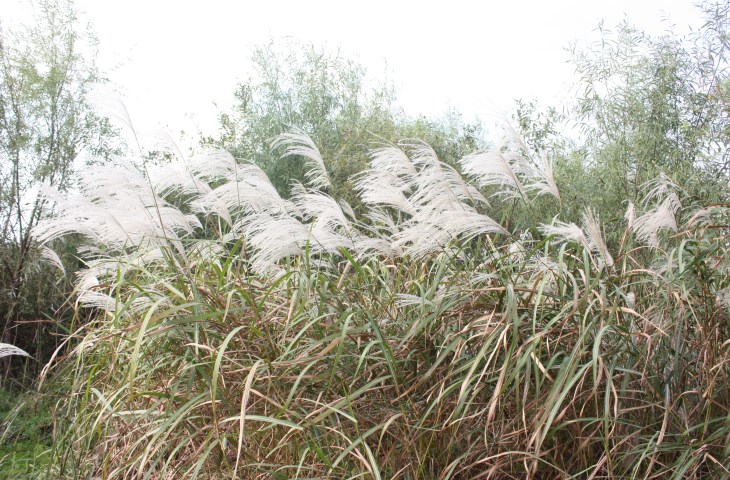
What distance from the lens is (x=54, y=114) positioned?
7523mm

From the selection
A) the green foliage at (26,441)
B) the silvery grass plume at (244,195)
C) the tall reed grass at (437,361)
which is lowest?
the green foliage at (26,441)

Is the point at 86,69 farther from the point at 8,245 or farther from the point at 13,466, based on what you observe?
the point at 13,466

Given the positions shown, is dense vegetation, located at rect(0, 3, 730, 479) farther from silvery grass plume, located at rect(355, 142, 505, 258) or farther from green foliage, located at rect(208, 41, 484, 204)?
green foliage, located at rect(208, 41, 484, 204)

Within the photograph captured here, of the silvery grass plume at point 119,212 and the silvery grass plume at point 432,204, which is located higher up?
the silvery grass plume at point 119,212

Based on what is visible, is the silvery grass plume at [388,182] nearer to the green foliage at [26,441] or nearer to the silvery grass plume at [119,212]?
the silvery grass plume at [119,212]

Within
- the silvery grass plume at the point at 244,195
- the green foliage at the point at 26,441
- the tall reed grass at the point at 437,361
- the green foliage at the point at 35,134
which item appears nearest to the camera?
the tall reed grass at the point at 437,361

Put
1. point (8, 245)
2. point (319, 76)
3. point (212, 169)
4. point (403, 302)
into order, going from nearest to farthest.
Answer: point (403, 302) → point (212, 169) → point (8, 245) → point (319, 76)

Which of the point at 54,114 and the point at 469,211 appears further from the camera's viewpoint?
the point at 54,114

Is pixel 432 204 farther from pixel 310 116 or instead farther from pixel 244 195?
pixel 310 116

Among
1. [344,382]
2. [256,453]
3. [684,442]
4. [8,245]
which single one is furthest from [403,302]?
[8,245]

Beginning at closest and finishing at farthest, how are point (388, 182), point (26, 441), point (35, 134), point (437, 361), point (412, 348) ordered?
1. point (437, 361)
2. point (412, 348)
3. point (388, 182)
4. point (26, 441)
5. point (35, 134)

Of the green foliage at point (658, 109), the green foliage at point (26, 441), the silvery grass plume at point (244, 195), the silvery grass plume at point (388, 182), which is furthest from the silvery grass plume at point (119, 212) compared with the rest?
the green foliage at point (658, 109)

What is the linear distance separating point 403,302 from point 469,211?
0.47 metres

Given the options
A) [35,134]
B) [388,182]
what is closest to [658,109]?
[388,182]
